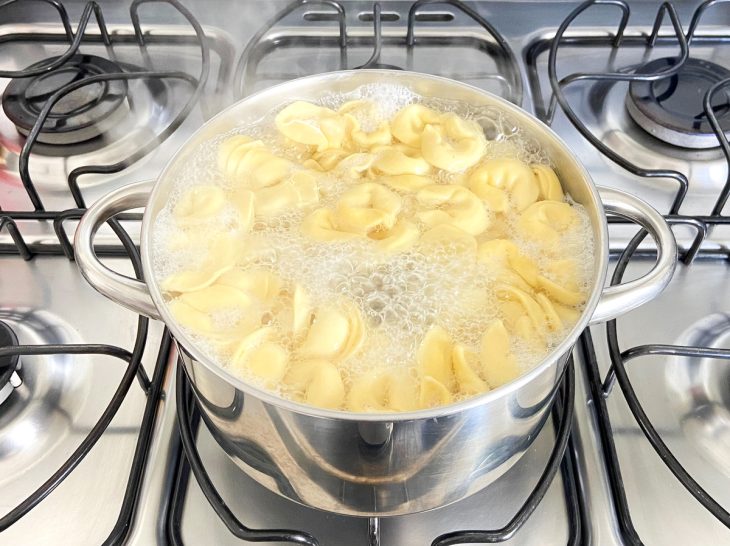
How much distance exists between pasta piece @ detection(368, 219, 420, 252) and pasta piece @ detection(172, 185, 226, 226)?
0.52 feet

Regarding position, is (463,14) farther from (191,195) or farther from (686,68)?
(191,195)

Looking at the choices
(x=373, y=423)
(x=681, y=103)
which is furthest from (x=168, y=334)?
(x=681, y=103)

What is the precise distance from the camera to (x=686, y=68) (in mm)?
1001

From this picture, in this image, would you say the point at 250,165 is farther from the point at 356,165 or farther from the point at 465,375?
the point at 465,375

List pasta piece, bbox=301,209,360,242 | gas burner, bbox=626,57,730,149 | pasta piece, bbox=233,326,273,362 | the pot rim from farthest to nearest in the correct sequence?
1. gas burner, bbox=626,57,730,149
2. pasta piece, bbox=301,209,360,242
3. pasta piece, bbox=233,326,273,362
4. the pot rim

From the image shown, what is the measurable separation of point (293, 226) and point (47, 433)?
33cm

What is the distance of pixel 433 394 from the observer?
54 centimetres

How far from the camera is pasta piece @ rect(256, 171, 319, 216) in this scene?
2.29 feet

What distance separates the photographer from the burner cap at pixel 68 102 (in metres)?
0.92

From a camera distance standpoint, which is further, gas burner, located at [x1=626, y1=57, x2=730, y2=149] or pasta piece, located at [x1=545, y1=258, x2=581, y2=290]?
gas burner, located at [x1=626, y1=57, x2=730, y2=149]

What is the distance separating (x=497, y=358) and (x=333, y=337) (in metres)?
0.14

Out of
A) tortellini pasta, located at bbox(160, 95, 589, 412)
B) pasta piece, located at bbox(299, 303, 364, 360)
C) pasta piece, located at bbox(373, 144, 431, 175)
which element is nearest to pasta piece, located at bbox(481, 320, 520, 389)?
tortellini pasta, located at bbox(160, 95, 589, 412)

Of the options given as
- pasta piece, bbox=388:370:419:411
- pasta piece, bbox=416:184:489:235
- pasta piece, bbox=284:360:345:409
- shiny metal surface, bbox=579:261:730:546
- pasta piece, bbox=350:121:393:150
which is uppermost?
pasta piece, bbox=350:121:393:150

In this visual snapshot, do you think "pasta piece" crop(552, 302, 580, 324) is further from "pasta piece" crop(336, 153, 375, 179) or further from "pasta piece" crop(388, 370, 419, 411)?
"pasta piece" crop(336, 153, 375, 179)
